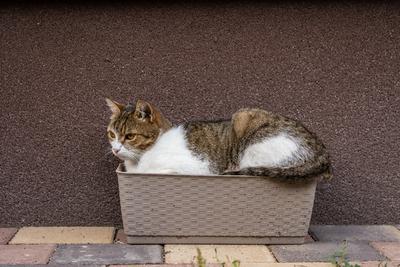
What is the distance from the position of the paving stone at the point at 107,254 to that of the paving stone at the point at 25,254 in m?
0.04

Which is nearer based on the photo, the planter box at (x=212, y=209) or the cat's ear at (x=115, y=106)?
the planter box at (x=212, y=209)

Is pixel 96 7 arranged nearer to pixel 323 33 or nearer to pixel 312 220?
pixel 323 33

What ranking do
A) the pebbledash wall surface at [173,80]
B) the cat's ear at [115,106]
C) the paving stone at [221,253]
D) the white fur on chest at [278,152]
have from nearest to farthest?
the paving stone at [221,253] → the white fur on chest at [278,152] → the cat's ear at [115,106] → the pebbledash wall surface at [173,80]

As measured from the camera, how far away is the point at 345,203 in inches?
108

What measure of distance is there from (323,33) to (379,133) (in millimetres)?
516

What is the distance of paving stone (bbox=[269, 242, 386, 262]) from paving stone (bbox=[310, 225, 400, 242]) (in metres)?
0.10

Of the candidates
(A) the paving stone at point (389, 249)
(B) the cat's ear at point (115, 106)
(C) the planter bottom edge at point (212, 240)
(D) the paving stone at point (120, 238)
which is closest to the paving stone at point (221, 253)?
(C) the planter bottom edge at point (212, 240)

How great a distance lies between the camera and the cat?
2.34 metres

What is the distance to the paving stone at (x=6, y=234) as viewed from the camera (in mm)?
2428

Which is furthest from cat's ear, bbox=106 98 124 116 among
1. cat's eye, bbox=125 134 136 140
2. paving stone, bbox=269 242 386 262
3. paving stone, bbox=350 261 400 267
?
paving stone, bbox=350 261 400 267

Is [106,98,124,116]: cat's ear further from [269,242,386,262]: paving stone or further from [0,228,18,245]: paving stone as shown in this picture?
[269,242,386,262]: paving stone

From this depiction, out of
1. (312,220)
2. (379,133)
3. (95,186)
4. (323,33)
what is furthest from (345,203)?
(95,186)

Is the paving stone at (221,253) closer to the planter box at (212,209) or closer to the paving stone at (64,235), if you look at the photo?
the planter box at (212,209)

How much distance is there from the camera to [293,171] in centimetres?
228
